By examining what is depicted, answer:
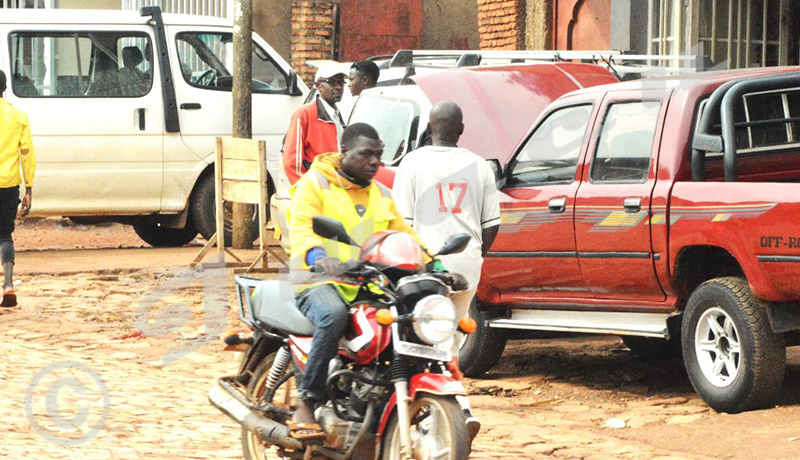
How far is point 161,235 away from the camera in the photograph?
17.4 meters

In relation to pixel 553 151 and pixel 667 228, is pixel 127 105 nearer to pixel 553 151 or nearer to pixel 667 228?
pixel 553 151

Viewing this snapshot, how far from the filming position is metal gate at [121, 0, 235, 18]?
19628 millimetres

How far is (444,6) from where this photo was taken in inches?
844

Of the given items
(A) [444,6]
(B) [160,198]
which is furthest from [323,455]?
(A) [444,6]

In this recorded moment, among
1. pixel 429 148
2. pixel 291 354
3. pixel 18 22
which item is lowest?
pixel 291 354

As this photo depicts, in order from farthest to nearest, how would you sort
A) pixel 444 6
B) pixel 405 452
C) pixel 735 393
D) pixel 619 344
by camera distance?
pixel 444 6 < pixel 619 344 < pixel 735 393 < pixel 405 452

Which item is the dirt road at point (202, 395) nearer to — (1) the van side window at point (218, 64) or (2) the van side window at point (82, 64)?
(2) the van side window at point (82, 64)

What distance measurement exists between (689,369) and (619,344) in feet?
9.05

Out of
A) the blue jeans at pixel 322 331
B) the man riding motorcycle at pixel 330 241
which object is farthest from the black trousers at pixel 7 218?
the blue jeans at pixel 322 331

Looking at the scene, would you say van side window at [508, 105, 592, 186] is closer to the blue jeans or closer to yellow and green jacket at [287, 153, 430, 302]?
yellow and green jacket at [287, 153, 430, 302]

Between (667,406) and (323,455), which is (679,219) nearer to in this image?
(667,406)

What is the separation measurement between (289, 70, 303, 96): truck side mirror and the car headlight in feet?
35.2

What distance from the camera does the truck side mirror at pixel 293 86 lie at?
16172mm

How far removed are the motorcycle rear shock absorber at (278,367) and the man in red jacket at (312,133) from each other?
10.9 feet
